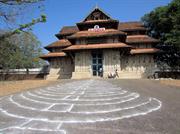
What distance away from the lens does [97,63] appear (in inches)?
1348

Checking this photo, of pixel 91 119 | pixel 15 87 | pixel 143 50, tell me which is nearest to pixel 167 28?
pixel 143 50

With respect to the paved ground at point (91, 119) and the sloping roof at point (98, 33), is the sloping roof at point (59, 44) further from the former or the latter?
the paved ground at point (91, 119)

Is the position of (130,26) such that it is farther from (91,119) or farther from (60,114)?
(91,119)

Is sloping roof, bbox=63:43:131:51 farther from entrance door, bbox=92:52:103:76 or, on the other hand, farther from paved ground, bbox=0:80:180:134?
paved ground, bbox=0:80:180:134

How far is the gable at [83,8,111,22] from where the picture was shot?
121ft

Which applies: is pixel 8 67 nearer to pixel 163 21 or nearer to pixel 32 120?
pixel 163 21

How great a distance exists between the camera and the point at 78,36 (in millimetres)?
34094

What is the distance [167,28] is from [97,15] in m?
12.2

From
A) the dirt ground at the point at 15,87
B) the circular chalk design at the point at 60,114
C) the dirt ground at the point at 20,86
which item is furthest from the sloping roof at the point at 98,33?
the circular chalk design at the point at 60,114

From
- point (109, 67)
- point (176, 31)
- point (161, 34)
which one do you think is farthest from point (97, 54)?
point (161, 34)

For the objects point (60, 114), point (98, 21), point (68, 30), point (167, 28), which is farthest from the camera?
point (68, 30)

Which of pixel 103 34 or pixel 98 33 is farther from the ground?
pixel 98 33

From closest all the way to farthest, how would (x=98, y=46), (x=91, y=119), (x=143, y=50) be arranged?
(x=91, y=119)
(x=98, y=46)
(x=143, y=50)

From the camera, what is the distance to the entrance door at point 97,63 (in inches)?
1346
